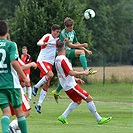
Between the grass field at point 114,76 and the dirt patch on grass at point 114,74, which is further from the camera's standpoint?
the dirt patch on grass at point 114,74

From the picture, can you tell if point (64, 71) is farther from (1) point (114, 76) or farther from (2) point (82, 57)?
(1) point (114, 76)

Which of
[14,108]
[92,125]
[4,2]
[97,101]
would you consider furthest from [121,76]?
[4,2]

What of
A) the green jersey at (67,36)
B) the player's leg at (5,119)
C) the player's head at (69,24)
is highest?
the player's head at (69,24)

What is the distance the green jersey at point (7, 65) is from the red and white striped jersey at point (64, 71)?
334cm

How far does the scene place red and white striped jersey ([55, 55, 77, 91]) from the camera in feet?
45.6

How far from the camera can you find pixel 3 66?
10.6 meters

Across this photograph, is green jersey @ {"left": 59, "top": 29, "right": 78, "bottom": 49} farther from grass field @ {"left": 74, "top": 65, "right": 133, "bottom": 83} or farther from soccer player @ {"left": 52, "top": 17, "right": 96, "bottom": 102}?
grass field @ {"left": 74, "top": 65, "right": 133, "bottom": 83}

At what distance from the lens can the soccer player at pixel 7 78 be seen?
10469 millimetres

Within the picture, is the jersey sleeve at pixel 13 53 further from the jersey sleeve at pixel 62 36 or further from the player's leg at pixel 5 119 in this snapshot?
the jersey sleeve at pixel 62 36

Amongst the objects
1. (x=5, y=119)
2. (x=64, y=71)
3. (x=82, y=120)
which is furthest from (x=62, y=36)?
(x=5, y=119)

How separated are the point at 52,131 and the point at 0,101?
259cm

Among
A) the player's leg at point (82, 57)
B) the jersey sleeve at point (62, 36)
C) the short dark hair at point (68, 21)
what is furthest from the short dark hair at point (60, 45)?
the player's leg at point (82, 57)

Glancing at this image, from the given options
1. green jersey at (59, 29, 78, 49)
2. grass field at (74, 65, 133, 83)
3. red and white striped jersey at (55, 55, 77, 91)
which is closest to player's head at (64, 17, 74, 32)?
green jersey at (59, 29, 78, 49)

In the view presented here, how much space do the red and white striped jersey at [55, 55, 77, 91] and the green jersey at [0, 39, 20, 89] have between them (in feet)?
11.0
